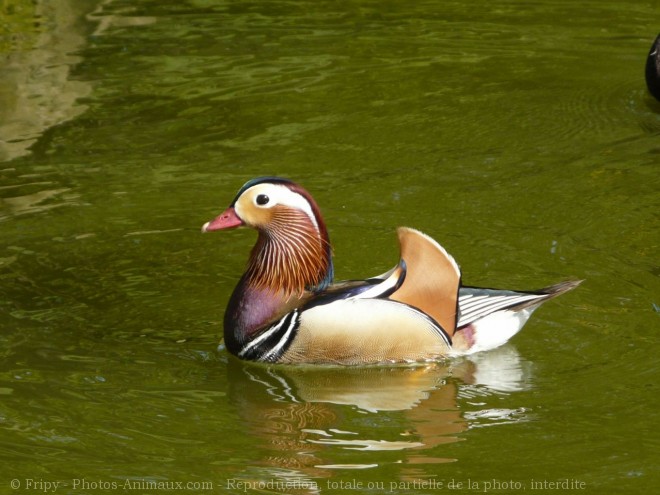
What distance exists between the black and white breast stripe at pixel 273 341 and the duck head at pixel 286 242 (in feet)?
0.67

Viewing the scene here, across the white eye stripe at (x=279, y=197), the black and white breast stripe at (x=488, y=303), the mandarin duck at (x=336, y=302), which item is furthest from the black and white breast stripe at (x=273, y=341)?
the black and white breast stripe at (x=488, y=303)

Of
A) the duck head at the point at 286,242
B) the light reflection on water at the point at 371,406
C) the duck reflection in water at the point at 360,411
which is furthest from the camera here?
the duck head at the point at 286,242

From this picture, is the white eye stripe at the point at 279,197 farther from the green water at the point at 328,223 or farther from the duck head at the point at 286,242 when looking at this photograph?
the green water at the point at 328,223

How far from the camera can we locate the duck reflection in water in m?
6.01

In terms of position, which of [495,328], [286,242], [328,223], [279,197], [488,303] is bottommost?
[328,223]

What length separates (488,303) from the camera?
7.13 meters

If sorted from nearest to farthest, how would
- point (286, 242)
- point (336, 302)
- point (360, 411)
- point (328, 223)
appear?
point (360, 411)
point (336, 302)
point (286, 242)
point (328, 223)

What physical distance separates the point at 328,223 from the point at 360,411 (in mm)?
2388

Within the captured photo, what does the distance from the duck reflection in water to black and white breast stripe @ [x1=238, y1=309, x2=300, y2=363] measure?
0.10 metres

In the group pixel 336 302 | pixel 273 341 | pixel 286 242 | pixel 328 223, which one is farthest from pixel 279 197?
pixel 328 223

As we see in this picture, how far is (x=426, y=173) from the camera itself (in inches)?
377

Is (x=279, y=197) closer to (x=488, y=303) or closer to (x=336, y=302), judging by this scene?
(x=336, y=302)

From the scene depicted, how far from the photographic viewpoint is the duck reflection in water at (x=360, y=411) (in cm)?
601

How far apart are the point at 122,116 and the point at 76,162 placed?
3.53 ft
